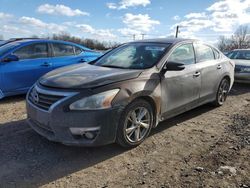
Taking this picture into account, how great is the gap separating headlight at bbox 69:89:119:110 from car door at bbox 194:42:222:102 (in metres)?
2.43

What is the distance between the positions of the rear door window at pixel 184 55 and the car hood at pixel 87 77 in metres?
0.89

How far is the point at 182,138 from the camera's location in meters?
4.49

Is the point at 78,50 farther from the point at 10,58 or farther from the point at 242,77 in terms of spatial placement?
the point at 242,77

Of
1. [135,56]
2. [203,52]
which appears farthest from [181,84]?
[203,52]

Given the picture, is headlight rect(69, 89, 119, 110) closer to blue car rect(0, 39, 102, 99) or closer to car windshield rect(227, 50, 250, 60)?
blue car rect(0, 39, 102, 99)

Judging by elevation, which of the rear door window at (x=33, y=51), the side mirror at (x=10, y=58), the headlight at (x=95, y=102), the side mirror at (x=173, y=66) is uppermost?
the rear door window at (x=33, y=51)

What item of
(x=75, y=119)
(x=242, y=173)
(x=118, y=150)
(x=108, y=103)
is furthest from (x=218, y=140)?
(x=75, y=119)

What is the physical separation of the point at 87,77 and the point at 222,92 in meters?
3.76

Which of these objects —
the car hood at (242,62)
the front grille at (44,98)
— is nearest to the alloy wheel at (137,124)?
the front grille at (44,98)

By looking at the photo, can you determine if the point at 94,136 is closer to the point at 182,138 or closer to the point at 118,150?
the point at 118,150

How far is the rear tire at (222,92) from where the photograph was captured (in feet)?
20.4

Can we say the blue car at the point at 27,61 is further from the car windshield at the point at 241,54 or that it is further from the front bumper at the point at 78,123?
the car windshield at the point at 241,54

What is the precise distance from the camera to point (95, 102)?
3496 millimetres

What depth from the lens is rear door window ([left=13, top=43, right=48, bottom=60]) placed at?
6.65 m
